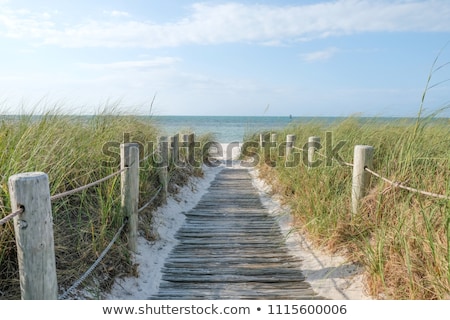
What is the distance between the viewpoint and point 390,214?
3527mm

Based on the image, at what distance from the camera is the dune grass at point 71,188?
2.77 m

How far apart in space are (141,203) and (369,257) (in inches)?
110

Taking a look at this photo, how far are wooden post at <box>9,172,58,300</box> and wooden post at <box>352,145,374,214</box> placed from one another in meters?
2.98

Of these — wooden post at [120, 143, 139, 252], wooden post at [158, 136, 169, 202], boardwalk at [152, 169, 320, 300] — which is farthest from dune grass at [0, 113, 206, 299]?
boardwalk at [152, 169, 320, 300]

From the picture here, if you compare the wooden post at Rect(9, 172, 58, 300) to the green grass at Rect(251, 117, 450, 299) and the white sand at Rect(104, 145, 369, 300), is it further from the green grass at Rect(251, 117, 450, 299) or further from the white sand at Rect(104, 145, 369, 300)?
the green grass at Rect(251, 117, 450, 299)

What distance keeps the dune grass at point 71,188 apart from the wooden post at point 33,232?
0.60 meters

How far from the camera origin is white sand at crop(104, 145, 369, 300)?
3.27 metres

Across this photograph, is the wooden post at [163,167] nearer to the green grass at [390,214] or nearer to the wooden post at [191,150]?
the green grass at [390,214]

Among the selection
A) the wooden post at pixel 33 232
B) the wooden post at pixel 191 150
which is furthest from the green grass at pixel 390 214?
the wooden post at pixel 191 150

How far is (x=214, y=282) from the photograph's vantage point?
354 cm

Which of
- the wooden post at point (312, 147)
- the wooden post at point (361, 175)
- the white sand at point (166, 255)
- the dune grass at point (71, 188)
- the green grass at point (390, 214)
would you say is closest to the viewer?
the green grass at point (390, 214)

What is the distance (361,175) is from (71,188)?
301cm

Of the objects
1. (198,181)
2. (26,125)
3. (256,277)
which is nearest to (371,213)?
(256,277)

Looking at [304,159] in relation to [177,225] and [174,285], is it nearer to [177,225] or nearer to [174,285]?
[177,225]
